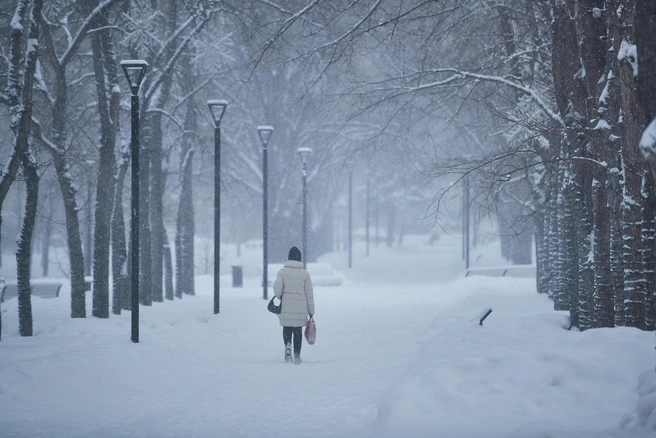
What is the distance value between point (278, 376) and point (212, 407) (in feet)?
6.00

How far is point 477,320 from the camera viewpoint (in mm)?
10922

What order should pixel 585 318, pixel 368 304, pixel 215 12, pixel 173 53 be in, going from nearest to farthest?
pixel 585 318 → pixel 215 12 → pixel 173 53 → pixel 368 304

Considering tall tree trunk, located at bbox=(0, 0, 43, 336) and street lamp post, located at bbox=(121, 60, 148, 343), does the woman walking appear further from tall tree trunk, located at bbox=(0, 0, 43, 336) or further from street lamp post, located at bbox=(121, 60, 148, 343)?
tall tree trunk, located at bbox=(0, 0, 43, 336)

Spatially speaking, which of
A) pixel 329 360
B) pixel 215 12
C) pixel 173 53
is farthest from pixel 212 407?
pixel 173 53

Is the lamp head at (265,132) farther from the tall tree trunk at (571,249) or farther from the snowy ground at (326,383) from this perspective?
the tall tree trunk at (571,249)

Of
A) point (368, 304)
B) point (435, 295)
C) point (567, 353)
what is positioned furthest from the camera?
point (435, 295)

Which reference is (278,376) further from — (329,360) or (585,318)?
(585,318)

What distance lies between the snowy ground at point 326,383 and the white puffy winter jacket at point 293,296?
0.69 m

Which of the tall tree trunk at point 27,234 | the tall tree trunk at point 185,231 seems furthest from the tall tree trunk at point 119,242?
the tall tree trunk at point 185,231

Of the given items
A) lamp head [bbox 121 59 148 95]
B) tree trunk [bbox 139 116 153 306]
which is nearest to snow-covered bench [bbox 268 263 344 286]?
tree trunk [bbox 139 116 153 306]

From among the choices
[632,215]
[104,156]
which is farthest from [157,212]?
[632,215]

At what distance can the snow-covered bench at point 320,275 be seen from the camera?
27734 mm

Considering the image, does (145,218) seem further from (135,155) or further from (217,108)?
(135,155)

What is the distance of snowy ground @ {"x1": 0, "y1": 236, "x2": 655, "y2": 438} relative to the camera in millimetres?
5703
